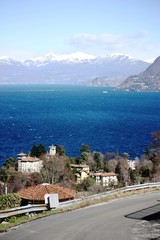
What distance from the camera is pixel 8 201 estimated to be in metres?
15.6

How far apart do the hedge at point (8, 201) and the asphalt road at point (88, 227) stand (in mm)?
2949

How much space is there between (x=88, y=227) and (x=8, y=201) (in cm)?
495

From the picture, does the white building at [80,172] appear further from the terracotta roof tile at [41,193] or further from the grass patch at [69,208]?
the grass patch at [69,208]

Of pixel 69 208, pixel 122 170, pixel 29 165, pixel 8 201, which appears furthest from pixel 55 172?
pixel 69 208

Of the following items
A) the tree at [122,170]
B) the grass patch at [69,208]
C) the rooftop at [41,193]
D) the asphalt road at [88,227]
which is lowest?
the tree at [122,170]

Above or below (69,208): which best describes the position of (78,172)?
below

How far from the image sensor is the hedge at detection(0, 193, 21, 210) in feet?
50.8

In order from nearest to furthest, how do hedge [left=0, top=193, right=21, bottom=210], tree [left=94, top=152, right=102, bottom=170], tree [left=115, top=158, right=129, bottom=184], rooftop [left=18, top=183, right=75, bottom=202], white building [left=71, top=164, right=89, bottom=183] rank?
hedge [left=0, top=193, right=21, bottom=210] → rooftop [left=18, top=183, right=75, bottom=202] → white building [left=71, top=164, right=89, bottom=183] → tree [left=115, top=158, right=129, bottom=184] → tree [left=94, top=152, right=102, bottom=170]

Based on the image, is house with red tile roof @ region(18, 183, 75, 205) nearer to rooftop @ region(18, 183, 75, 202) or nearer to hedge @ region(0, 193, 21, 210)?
rooftop @ region(18, 183, 75, 202)

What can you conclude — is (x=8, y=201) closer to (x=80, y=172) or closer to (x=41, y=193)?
(x=41, y=193)

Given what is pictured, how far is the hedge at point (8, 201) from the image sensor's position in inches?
609

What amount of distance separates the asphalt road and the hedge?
2949 mm

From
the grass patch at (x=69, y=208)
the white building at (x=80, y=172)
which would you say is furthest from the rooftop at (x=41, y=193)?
the white building at (x=80, y=172)

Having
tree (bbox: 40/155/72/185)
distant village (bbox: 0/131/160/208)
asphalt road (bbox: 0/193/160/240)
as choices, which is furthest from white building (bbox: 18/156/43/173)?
asphalt road (bbox: 0/193/160/240)
